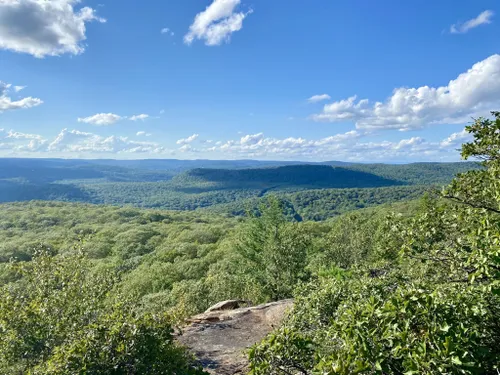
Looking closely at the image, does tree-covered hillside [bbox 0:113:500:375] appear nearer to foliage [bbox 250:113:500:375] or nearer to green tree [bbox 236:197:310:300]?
foliage [bbox 250:113:500:375]

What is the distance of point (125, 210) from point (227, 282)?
15446cm

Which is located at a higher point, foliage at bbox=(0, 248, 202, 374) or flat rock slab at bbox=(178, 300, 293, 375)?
foliage at bbox=(0, 248, 202, 374)

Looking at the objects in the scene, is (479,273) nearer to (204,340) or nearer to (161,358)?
(161,358)

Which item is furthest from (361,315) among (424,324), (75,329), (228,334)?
(228,334)

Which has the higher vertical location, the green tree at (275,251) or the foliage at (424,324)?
the foliage at (424,324)

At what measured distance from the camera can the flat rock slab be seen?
1797cm

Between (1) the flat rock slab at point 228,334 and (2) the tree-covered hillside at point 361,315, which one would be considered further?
(1) the flat rock slab at point 228,334

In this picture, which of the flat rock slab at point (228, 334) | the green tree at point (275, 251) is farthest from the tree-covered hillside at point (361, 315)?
the green tree at point (275, 251)

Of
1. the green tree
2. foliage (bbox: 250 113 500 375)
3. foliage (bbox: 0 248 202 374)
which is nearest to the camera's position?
foliage (bbox: 250 113 500 375)

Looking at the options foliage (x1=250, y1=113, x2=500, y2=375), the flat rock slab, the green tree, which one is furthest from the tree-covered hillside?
the green tree

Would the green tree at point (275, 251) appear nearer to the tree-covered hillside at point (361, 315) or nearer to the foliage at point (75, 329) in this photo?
the tree-covered hillside at point (361, 315)

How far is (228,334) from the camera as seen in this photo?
2261 cm

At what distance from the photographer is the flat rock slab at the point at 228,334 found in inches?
707

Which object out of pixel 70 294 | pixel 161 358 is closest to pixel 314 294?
pixel 161 358
